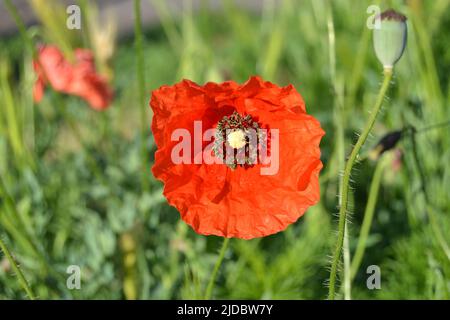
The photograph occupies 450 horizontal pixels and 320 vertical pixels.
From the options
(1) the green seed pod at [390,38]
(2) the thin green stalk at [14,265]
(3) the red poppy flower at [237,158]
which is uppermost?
(1) the green seed pod at [390,38]

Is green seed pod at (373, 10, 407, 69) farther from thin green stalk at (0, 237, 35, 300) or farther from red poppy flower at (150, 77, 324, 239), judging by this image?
thin green stalk at (0, 237, 35, 300)

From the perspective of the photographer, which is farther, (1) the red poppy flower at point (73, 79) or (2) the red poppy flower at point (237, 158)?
(1) the red poppy flower at point (73, 79)

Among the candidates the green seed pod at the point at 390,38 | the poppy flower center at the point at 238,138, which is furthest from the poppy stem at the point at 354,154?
the poppy flower center at the point at 238,138

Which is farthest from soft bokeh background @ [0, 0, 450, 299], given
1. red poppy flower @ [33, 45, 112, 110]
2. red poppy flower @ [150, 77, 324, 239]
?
red poppy flower @ [150, 77, 324, 239]

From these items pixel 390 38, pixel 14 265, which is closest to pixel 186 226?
pixel 14 265

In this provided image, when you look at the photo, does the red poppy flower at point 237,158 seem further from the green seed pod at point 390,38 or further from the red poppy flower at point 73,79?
the red poppy flower at point 73,79
